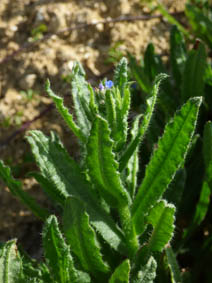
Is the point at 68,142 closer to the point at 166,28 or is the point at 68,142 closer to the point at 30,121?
the point at 30,121

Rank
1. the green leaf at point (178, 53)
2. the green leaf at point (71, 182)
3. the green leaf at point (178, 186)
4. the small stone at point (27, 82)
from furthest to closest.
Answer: the small stone at point (27, 82), the green leaf at point (178, 53), the green leaf at point (178, 186), the green leaf at point (71, 182)

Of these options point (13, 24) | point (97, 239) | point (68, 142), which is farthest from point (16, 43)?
point (97, 239)

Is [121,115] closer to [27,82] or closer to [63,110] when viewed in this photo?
[63,110]

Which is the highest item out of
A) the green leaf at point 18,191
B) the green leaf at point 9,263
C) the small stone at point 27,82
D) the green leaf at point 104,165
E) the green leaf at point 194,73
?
the small stone at point 27,82

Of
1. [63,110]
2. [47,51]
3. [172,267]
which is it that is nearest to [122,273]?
[172,267]

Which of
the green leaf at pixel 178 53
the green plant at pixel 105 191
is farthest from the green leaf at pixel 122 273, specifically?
the green leaf at pixel 178 53

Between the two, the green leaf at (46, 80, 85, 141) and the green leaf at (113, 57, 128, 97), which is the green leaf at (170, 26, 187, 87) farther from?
the green leaf at (46, 80, 85, 141)

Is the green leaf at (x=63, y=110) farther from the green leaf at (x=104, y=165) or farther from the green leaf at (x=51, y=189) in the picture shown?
the green leaf at (x=51, y=189)
